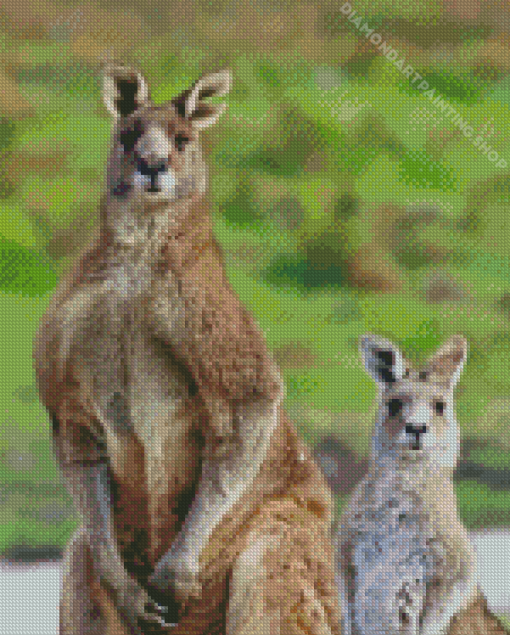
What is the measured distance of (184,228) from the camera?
221 cm

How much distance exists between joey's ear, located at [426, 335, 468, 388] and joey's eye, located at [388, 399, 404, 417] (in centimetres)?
9

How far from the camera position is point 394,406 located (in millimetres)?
2426

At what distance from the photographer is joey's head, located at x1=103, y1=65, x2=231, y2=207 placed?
2.13 meters

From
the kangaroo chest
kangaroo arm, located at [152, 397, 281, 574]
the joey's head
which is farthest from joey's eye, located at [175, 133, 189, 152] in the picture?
the kangaroo chest

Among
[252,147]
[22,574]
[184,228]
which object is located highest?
[252,147]

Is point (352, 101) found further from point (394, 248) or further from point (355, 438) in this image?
point (355, 438)

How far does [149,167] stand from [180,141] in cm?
10

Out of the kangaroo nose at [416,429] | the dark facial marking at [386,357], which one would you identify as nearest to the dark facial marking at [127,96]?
the dark facial marking at [386,357]

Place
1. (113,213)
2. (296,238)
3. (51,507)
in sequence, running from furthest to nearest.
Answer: (296,238) → (51,507) → (113,213)

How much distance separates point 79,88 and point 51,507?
2495mm

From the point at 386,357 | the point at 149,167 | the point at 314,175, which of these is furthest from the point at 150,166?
the point at 314,175

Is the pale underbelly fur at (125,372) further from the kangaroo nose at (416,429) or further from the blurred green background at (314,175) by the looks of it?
the blurred green background at (314,175)

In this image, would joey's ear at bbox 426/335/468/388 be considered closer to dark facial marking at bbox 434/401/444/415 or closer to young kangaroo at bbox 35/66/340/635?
dark facial marking at bbox 434/401/444/415

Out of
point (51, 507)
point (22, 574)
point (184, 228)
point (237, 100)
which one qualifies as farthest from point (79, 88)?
point (184, 228)
